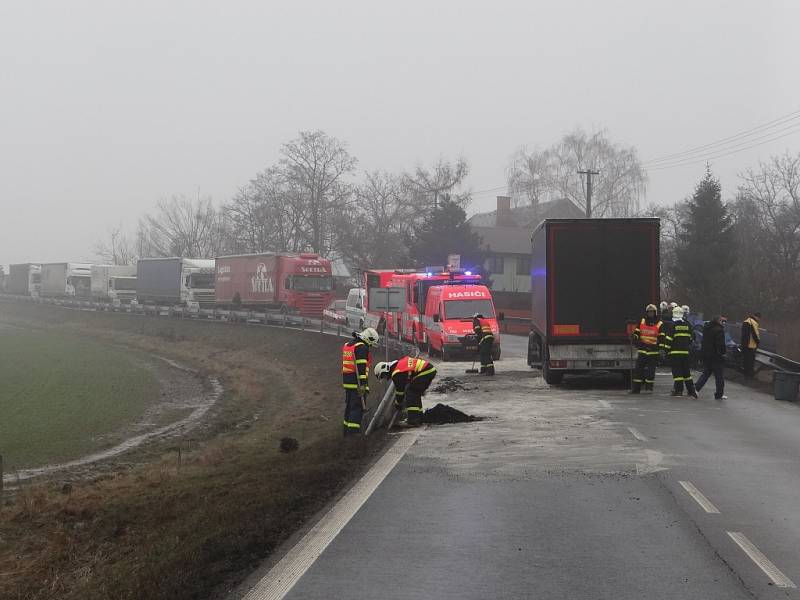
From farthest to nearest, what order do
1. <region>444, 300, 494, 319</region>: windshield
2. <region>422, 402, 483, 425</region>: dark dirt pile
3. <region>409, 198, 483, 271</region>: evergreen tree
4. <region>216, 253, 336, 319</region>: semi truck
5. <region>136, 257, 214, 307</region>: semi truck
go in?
1. <region>409, 198, 483, 271</region>: evergreen tree
2. <region>136, 257, 214, 307</region>: semi truck
3. <region>216, 253, 336, 319</region>: semi truck
4. <region>444, 300, 494, 319</region>: windshield
5. <region>422, 402, 483, 425</region>: dark dirt pile

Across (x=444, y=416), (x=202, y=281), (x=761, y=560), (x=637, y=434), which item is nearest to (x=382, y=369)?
(x=444, y=416)

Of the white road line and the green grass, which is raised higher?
the white road line

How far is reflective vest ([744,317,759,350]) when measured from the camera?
70.7 ft

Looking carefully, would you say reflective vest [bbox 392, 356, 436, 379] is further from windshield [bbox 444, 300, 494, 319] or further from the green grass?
windshield [bbox 444, 300, 494, 319]

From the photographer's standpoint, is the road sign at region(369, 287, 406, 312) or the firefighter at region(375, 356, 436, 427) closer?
the firefighter at region(375, 356, 436, 427)

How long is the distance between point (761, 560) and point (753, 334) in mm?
16618

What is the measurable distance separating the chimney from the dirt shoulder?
64417 mm

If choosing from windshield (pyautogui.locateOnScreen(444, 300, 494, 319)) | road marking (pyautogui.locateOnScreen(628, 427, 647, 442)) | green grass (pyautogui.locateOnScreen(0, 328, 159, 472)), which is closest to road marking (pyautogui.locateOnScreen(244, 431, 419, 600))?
road marking (pyautogui.locateOnScreen(628, 427, 647, 442))

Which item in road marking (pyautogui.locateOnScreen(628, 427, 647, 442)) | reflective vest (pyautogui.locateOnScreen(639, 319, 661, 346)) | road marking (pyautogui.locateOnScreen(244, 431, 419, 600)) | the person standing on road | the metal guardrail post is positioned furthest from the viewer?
the person standing on road

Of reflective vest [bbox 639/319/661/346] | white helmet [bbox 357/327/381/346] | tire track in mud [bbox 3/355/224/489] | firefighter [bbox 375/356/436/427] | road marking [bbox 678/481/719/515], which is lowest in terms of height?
tire track in mud [bbox 3/355/224/489]

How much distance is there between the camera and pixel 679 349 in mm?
17969

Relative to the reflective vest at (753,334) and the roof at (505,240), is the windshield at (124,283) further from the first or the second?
the reflective vest at (753,334)

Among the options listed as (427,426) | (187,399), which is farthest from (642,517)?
(187,399)

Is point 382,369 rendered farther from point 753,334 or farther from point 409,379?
point 753,334
